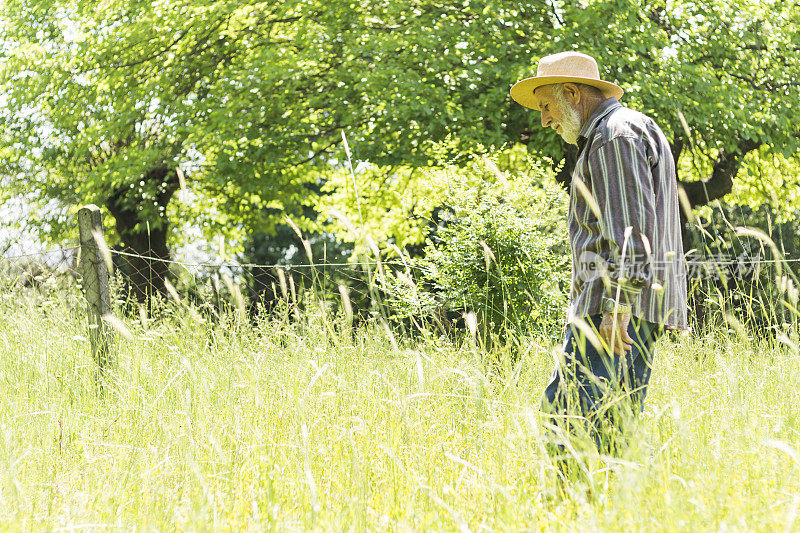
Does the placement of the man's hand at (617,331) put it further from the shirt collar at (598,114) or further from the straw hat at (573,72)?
the straw hat at (573,72)

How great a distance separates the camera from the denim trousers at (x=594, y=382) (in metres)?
2.44

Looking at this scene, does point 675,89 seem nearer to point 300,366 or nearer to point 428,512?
point 300,366

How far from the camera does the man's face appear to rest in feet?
9.10

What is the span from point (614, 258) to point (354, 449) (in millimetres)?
1037

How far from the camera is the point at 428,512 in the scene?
247 cm

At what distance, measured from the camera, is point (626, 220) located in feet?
7.95

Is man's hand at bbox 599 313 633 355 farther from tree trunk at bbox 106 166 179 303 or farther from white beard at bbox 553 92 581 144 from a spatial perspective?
tree trunk at bbox 106 166 179 303

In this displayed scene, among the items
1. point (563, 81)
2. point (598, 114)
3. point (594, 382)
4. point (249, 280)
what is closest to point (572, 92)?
point (563, 81)

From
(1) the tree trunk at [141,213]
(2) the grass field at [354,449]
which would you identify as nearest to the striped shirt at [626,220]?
(2) the grass field at [354,449]

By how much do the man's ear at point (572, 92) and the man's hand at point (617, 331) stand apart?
2.72 feet

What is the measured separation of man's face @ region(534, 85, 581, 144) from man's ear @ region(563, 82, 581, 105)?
11mm

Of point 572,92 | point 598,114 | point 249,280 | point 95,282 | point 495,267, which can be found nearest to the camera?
point 598,114

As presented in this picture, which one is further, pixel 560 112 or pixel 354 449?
pixel 560 112

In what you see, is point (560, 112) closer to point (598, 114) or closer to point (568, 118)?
point (568, 118)
